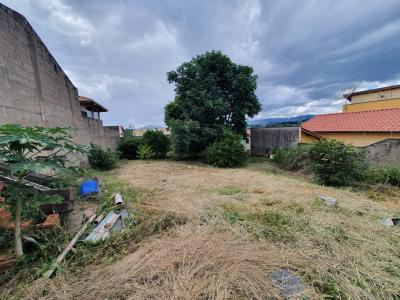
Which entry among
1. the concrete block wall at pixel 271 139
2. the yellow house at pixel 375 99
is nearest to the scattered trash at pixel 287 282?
the concrete block wall at pixel 271 139

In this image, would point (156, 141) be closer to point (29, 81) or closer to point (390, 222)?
point (29, 81)

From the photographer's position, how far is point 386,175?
5176 millimetres

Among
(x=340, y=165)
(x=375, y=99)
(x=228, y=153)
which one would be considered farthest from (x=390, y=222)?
(x=375, y=99)

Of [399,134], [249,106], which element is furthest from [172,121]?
[399,134]

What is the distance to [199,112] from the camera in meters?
9.40

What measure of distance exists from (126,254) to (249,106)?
9543 millimetres

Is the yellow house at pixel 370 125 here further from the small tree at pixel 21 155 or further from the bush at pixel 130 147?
the bush at pixel 130 147

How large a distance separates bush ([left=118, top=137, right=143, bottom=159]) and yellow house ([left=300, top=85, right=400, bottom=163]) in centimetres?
947

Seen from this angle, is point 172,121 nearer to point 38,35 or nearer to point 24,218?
point 38,35

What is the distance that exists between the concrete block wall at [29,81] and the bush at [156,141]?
484 cm

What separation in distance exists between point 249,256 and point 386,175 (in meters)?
5.65

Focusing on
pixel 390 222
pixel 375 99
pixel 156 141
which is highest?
pixel 375 99

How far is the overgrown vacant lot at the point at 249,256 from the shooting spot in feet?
5.43

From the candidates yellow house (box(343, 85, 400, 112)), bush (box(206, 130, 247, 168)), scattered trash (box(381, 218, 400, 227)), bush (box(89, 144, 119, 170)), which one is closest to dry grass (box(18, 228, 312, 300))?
scattered trash (box(381, 218, 400, 227))
